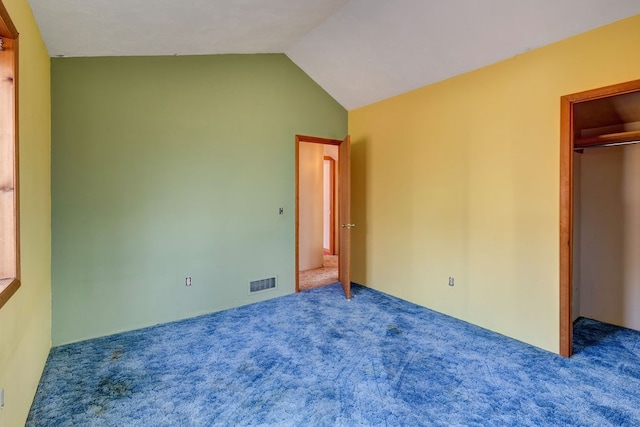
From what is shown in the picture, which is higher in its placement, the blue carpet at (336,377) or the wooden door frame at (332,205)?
the wooden door frame at (332,205)

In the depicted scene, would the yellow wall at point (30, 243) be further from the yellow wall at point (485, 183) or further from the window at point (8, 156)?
the yellow wall at point (485, 183)

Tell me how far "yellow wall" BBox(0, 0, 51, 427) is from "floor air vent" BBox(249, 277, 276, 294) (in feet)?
6.28

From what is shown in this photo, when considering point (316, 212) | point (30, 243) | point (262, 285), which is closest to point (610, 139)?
point (262, 285)

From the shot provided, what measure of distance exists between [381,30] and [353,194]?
89.6 inches

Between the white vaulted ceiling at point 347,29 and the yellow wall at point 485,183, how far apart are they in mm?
214

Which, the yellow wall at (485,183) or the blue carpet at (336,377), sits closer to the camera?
the blue carpet at (336,377)

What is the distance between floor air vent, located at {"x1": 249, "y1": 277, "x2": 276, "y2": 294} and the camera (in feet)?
12.6

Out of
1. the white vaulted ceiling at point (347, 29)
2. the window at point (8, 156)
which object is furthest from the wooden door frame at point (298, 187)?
the window at point (8, 156)

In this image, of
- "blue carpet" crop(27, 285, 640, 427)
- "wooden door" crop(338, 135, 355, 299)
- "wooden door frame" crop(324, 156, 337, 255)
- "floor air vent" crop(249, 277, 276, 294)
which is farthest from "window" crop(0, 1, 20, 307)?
"wooden door frame" crop(324, 156, 337, 255)

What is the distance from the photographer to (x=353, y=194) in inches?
186

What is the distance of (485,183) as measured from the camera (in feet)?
10.2

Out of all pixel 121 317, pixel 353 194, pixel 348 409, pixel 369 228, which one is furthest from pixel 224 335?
pixel 353 194

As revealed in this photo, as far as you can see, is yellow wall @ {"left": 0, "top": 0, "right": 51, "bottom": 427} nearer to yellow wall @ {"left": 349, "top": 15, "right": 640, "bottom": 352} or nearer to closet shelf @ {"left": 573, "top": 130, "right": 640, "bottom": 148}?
yellow wall @ {"left": 349, "top": 15, "right": 640, "bottom": 352}

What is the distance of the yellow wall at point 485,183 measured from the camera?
2.58 meters
